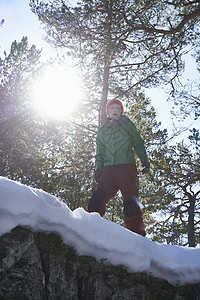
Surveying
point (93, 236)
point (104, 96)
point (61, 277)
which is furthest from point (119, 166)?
point (104, 96)

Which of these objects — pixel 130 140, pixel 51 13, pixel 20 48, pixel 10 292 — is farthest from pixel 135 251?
pixel 20 48

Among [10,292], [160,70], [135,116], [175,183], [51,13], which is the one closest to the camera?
[10,292]

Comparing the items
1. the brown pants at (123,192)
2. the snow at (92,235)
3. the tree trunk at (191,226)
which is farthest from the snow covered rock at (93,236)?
the tree trunk at (191,226)

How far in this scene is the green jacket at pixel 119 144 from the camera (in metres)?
3.40

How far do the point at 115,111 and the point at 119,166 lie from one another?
0.81 meters

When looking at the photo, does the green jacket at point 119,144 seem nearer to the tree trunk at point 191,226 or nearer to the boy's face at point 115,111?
the boy's face at point 115,111

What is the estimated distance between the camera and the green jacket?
340 centimetres

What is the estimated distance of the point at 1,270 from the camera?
4.64 ft

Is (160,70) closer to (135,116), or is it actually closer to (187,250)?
(135,116)

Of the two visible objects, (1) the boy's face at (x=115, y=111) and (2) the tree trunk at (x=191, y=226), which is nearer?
(1) the boy's face at (x=115, y=111)

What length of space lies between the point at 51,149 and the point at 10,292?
7672 mm

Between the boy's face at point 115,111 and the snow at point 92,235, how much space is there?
1.94 metres

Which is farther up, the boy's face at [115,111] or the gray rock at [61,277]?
the boy's face at [115,111]

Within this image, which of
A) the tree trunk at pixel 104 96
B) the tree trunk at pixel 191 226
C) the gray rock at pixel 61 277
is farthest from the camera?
the tree trunk at pixel 191 226
